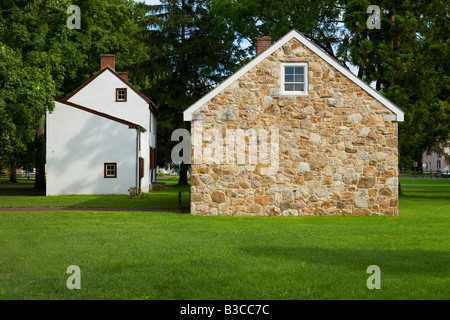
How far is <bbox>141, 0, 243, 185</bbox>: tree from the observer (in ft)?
131

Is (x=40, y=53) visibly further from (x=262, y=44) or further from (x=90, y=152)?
(x=262, y=44)

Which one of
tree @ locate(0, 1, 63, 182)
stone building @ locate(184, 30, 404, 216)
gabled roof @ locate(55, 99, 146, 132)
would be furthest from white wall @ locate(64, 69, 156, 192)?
stone building @ locate(184, 30, 404, 216)

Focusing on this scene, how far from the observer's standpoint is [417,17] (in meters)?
29.7

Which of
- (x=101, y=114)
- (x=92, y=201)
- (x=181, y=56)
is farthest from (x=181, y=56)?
(x=92, y=201)

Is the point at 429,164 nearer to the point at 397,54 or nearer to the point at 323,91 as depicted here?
the point at 397,54

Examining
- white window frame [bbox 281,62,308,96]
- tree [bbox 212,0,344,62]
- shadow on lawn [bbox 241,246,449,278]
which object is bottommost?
shadow on lawn [bbox 241,246,449,278]

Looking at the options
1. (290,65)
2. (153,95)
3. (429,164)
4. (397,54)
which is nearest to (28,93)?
(290,65)

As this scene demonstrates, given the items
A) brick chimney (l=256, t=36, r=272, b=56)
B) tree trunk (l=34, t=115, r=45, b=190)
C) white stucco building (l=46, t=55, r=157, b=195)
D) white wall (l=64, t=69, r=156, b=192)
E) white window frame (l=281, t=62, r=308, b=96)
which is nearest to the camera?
white window frame (l=281, t=62, r=308, b=96)

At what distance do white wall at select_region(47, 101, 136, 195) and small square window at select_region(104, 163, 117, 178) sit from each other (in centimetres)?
20

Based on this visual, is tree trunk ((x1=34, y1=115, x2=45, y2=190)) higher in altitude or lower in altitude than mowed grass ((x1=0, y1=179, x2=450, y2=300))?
higher

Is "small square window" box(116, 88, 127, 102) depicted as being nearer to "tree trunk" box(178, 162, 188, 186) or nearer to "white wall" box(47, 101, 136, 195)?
"white wall" box(47, 101, 136, 195)

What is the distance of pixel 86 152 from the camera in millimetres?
31469

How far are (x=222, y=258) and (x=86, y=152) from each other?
2352 centimetres

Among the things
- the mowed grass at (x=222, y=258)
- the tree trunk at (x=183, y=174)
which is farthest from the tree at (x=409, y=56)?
the tree trunk at (x=183, y=174)
